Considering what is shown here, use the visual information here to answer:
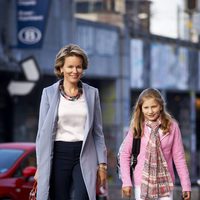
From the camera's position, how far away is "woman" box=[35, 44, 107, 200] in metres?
6.81

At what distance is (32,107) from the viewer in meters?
26.4

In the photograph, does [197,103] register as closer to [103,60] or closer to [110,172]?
[103,60]

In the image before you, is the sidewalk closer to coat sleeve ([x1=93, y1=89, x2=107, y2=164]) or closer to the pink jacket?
the pink jacket

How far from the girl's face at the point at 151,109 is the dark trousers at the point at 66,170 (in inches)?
25.8

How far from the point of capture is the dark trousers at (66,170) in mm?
6828

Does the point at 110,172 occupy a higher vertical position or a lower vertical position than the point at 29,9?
lower

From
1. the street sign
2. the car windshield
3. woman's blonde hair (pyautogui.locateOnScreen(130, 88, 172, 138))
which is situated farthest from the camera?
the street sign

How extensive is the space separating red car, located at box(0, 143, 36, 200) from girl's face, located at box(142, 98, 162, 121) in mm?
5107

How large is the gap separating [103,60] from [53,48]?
337 cm

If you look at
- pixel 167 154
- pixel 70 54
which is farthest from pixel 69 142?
pixel 167 154

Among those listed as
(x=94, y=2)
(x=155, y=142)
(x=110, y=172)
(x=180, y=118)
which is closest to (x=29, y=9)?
(x=110, y=172)

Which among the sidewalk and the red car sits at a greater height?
the red car

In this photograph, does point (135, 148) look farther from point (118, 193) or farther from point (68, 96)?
point (118, 193)

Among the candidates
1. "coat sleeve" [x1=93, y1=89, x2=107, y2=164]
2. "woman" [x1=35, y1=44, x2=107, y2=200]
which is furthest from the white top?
"coat sleeve" [x1=93, y1=89, x2=107, y2=164]
